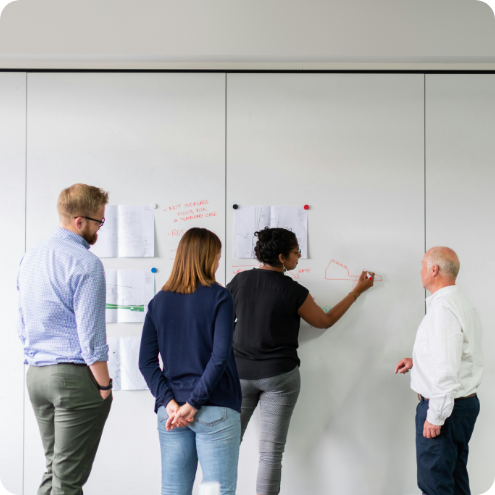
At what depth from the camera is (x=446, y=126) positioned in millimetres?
2473

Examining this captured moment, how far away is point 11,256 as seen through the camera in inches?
96.2

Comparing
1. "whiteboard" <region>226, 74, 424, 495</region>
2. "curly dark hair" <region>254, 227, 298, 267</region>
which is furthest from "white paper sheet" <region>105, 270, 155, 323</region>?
"curly dark hair" <region>254, 227, 298, 267</region>

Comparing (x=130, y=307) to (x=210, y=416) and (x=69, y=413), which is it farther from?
(x=210, y=416)

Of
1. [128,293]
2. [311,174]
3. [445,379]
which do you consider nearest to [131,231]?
[128,293]

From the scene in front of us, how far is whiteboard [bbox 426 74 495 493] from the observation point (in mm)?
2457

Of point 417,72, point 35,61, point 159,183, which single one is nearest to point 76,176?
point 159,183

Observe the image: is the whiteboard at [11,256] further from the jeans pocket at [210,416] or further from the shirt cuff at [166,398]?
the jeans pocket at [210,416]

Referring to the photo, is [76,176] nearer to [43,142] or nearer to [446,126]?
[43,142]

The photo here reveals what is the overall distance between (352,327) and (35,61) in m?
2.45

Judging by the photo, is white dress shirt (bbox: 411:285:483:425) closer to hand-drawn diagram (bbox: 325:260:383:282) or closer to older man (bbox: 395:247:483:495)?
older man (bbox: 395:247:483:495)

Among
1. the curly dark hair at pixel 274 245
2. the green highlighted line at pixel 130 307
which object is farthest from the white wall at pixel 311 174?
the curly dark hair at pixel 274 245

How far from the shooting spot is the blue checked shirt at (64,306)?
4.88 ft

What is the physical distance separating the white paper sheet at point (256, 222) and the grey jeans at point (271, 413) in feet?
2.47

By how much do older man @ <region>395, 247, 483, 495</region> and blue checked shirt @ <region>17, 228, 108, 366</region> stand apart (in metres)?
1.35
